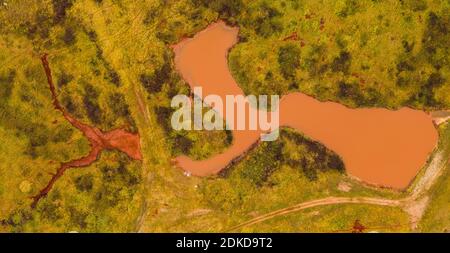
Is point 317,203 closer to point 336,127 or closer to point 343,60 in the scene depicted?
point 336,127

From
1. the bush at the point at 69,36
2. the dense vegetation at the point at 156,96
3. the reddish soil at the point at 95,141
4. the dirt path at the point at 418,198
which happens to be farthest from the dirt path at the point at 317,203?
the bush at the point at 69,36

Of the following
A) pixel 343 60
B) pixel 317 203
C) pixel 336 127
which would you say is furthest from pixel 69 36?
pixel 317 203

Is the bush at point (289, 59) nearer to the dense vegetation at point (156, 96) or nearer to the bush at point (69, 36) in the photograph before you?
the dense vegetation at point (156, 96)

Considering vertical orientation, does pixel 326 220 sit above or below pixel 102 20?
below

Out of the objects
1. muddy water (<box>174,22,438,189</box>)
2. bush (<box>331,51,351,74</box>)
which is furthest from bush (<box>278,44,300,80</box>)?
bush (<box>331,51,351,74</box>)

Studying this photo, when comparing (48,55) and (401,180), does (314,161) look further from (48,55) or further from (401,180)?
(48,55)

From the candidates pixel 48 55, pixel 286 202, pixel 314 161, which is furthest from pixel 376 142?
pixel 48 55
